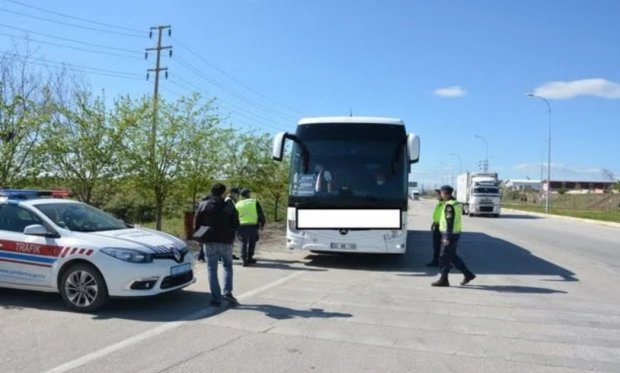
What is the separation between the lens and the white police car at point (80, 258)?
745 centimetres

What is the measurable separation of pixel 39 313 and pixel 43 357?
2069 mm

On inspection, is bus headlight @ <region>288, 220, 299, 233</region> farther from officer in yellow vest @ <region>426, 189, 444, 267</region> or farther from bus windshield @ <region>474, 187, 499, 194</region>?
bus windshield @ <region>474, 187, 499, 194</region>

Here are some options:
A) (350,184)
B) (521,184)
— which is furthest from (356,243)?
(521,184)

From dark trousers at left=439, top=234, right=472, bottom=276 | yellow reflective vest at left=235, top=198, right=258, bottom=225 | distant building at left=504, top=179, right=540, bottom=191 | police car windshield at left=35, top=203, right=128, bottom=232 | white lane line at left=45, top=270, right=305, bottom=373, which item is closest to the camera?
white lane line at left=45, top=270, right=305, bottom=373

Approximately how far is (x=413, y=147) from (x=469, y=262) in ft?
11.7

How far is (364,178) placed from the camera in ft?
40.0

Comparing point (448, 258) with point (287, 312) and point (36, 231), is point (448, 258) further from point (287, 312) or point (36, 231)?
point (36, 231)

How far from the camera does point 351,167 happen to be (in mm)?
12273

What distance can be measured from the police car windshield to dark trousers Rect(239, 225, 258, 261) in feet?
12.8

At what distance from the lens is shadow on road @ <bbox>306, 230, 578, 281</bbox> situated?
12.4m

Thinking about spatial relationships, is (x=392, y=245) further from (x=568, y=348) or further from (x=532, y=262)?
(x=568, y=348)

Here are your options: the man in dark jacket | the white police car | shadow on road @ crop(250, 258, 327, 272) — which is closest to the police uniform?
shadow on road @ crop(250, 258, 327, 272)

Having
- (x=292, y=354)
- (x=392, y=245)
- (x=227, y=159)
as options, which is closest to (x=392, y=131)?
(x=392, y=245)

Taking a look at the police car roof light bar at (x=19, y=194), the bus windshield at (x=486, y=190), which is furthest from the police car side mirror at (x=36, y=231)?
the bus windshield at (x=486, y=190)
